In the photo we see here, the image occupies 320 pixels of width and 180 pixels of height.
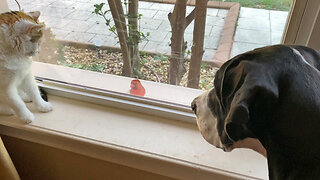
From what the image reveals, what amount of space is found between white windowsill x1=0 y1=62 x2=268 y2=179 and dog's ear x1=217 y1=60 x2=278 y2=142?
0.30 m

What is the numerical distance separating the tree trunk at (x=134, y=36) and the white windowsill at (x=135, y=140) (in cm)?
18

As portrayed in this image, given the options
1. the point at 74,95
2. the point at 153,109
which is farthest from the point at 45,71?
the point at 153,109

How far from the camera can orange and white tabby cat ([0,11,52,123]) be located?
0.87 metres

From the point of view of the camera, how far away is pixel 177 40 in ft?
3.42

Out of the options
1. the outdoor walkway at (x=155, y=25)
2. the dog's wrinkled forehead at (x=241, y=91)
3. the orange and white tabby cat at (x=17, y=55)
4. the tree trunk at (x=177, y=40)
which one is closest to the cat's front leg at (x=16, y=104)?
the orange and white tabby cat at (x=17, y=55)

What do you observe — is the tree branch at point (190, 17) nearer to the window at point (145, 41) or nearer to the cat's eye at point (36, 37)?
the window at point (145, 41)

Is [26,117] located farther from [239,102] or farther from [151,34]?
[239,102]

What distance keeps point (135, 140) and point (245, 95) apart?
53 centimetres

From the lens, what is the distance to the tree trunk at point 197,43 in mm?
967

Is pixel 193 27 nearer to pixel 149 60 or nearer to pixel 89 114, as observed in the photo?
pixel 149 60

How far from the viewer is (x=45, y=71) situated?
121 cm

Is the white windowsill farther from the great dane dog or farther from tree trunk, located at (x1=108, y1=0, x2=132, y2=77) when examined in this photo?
the great dane dog

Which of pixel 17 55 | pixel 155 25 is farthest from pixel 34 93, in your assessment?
pixel 155 25

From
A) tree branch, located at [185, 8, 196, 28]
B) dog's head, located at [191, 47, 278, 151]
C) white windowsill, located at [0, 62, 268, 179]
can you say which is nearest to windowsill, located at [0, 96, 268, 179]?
white windowsill, located at [0, 62, 268, 179]
